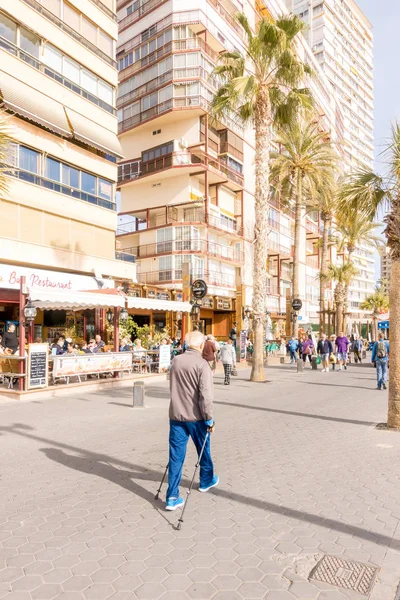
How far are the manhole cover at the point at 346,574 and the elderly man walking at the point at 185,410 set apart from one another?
1553 mm

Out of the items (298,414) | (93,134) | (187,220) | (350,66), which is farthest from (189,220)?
(350,66)

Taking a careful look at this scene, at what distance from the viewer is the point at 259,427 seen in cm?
866

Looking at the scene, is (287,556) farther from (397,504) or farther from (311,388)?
(311,388)

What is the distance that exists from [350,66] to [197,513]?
4061 inches

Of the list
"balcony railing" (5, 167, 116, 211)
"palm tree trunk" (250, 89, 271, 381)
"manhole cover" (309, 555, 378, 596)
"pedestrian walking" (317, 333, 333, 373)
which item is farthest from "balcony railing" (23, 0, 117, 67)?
"manhole cover" (309, 555, 378, 596)

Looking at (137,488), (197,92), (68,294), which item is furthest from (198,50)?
(137,488)

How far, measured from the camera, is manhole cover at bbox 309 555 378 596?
3.25 metres

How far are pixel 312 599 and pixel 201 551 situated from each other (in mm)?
969

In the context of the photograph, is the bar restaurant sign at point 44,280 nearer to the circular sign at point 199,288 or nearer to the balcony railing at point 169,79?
the circular sign at point 199,288

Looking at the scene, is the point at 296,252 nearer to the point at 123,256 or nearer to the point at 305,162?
the point at 305,162

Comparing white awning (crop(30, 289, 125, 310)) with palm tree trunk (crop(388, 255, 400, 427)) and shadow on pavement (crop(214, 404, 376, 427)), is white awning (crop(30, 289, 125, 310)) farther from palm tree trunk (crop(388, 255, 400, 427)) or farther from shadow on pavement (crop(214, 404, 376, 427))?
palm tree trunk (crop(388, 255, 400, 427))

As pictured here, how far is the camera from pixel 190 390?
4.67 meters

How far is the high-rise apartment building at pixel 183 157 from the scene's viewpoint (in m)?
33.4

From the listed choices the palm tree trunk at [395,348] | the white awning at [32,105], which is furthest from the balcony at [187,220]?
the palm tree trunk at [395,348]
